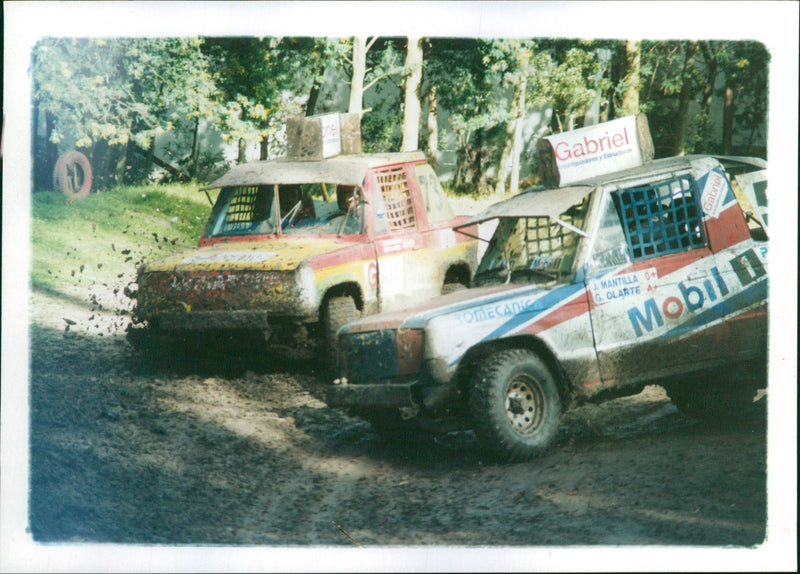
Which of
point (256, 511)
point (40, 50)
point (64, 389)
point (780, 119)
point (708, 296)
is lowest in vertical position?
point (256, 511)

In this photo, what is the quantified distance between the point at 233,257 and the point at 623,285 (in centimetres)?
309

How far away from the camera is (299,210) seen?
844 centimetres

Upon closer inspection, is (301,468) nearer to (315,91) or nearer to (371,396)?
(371,396)

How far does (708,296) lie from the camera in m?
7.04

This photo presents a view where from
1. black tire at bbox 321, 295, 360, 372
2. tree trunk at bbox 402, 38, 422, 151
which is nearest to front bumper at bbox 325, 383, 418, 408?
black tire at bbox 321, 295, 360, 372

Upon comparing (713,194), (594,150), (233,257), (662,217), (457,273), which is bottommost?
(457,273)

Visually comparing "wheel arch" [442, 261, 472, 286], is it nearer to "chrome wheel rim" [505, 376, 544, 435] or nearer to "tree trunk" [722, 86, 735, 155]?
"chrome wheel rim" [505, 376, 544, 435]

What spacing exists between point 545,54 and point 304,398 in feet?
10.9

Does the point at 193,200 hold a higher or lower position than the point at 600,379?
higher

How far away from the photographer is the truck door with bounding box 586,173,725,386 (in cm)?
682

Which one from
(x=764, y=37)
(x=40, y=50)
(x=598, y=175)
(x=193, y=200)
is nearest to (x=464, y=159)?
(x=598, y=175)

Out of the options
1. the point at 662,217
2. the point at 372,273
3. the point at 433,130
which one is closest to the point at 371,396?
the point at 372,273

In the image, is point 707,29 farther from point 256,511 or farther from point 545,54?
point 256,511

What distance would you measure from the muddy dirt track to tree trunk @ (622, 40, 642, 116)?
7.62ft
